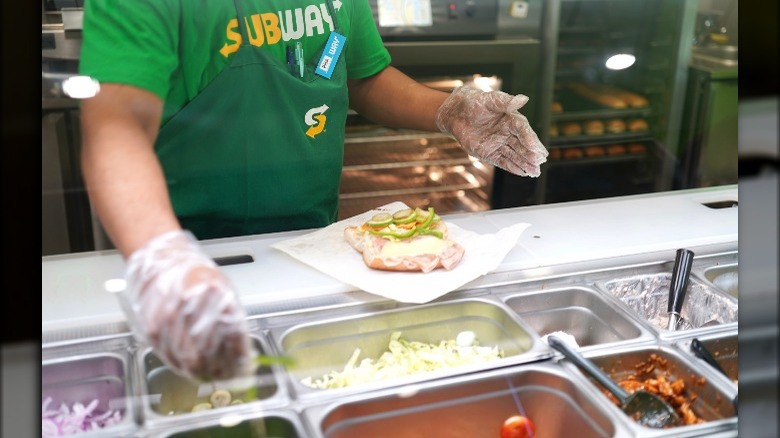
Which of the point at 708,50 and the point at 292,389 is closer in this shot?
the point at 292,389

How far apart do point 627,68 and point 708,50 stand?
353mm

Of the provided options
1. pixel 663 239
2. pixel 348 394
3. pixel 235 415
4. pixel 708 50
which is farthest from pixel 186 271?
pixel 708 50

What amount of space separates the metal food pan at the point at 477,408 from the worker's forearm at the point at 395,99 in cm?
87

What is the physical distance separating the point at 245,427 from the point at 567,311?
746mm

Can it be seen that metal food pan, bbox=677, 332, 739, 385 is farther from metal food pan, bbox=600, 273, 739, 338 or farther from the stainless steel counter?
the stainless steel counter

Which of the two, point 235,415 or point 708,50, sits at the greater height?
point 708,50

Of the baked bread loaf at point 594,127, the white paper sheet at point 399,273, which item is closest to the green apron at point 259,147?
the white paper sheet at point 399,273

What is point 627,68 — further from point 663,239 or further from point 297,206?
point 297,206

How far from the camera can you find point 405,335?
1375mm

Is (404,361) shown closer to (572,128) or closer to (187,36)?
(187,36)

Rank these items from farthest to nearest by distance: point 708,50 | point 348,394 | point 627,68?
point 627,68 < point 708,50 < point 348,394

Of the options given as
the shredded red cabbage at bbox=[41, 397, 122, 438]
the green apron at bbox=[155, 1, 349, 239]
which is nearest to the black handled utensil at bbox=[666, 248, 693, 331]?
the green apron at bbox=[155, 1, 349, 239]

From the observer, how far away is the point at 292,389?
3.63 ft

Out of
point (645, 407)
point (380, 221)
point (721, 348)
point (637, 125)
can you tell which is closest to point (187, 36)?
point (380, 221)
